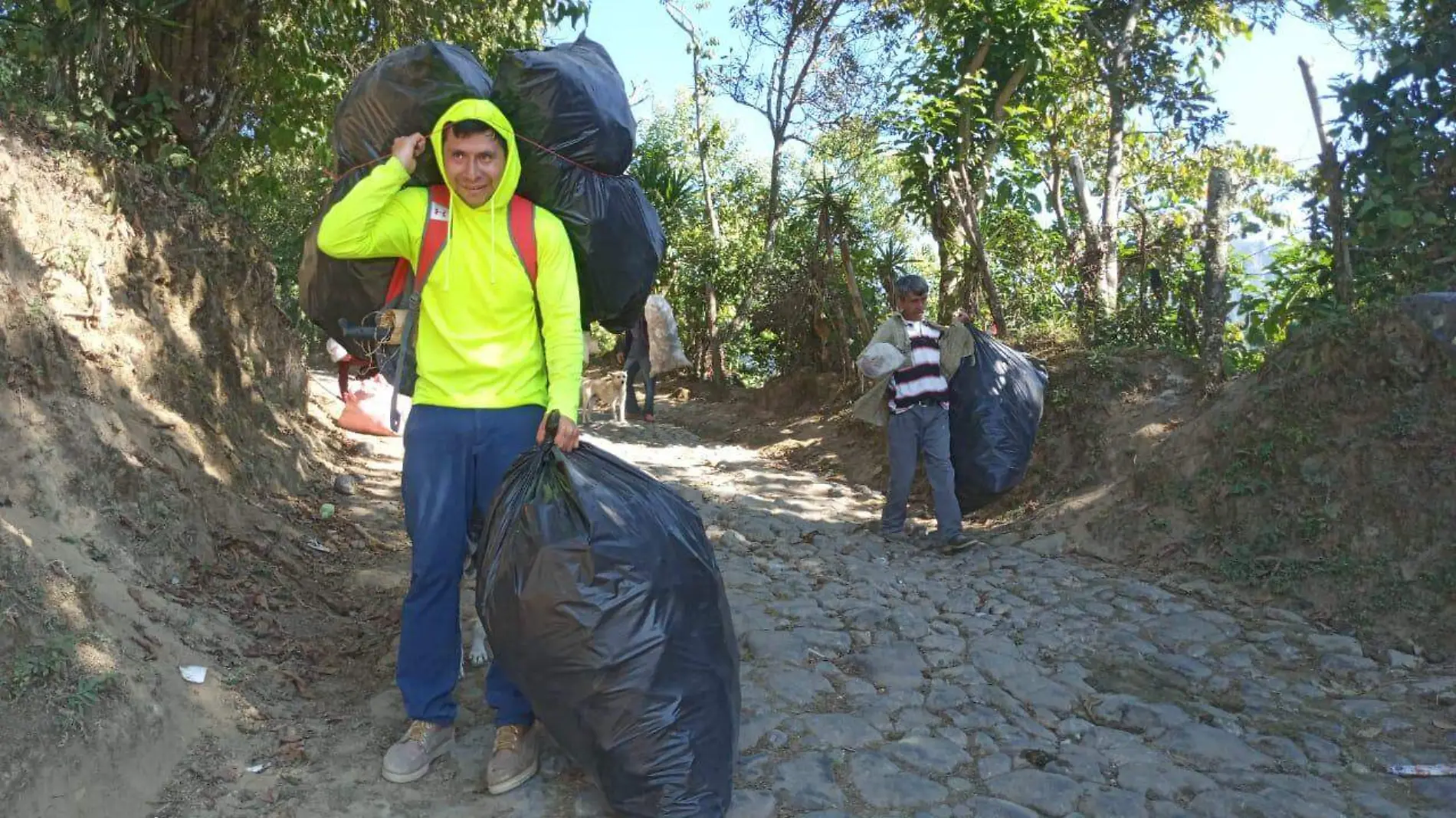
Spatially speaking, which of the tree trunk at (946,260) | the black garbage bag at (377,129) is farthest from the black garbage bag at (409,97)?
the tree trunk at (946,260)

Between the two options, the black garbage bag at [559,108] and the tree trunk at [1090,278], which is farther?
the tree trunk at [1090,278]

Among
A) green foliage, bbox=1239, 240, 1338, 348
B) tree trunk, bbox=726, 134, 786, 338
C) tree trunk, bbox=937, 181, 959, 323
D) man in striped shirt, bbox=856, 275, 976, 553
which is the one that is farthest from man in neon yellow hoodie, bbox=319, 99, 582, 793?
tree trunk, bbox=726, 134, 786, 338

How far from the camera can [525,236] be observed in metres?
2.97

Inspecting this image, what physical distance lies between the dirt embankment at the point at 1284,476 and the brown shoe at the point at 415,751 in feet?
13.2

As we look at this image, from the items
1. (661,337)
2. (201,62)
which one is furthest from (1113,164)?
(201,62)

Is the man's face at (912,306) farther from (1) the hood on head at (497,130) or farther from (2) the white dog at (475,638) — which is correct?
(1) the hood on head at (497,130)

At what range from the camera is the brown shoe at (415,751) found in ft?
9.60

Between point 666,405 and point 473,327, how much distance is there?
1190cm

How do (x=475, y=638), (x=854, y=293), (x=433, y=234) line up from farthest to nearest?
(x=854, y=293)
(x=475, y=638)
(x=433, y=234)

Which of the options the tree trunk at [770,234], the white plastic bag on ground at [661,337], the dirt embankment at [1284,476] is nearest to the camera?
the dirt embankment at [1284,476]

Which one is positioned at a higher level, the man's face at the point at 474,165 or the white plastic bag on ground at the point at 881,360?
the man's face at the point at 474,165

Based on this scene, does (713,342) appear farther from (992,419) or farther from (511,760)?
(511,760)

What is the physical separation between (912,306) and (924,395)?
0.58 m

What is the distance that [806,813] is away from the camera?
2.83 meters
